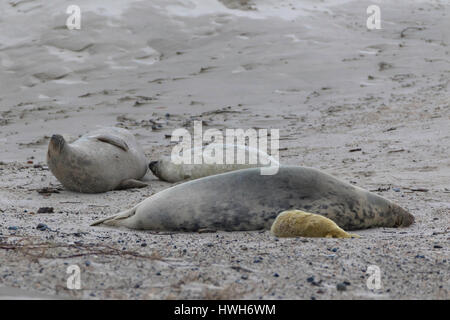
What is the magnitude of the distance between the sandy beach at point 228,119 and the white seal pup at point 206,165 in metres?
0.14

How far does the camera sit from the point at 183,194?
3.22 meters

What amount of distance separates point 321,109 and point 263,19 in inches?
157

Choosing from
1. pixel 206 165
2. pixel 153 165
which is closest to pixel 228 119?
pixel 153 165

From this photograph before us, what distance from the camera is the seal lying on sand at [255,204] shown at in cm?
310

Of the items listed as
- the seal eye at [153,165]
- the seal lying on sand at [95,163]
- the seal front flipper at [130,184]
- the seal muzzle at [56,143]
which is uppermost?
the seal muzzle at [56,143]

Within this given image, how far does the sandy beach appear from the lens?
82.8 inches

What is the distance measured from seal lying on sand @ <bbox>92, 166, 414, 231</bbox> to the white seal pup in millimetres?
1511

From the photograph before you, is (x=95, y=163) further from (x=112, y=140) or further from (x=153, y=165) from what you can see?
(x=153, y=165)

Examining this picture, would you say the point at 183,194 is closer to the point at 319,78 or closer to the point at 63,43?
the point at 319,78

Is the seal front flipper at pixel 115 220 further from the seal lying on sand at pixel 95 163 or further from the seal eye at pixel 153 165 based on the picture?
the seal eye at pixel 153 165

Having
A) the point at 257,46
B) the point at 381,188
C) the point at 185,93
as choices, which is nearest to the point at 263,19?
the point at 257,46

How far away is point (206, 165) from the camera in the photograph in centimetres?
500

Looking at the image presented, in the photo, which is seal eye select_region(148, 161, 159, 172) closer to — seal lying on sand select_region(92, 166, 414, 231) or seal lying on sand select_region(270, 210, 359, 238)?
seal lying on sand select_region(92, 166, 414, 231)

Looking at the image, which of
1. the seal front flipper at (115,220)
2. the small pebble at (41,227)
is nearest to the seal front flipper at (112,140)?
the seal front flipper at (115,220)
